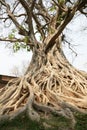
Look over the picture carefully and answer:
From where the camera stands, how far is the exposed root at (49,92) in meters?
10.3

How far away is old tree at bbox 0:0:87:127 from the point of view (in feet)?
33.7

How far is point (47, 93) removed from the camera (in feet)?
38.7

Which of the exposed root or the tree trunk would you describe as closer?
the tree trunk

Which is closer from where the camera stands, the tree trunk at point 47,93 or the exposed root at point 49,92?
the tree trunk at point 47,93

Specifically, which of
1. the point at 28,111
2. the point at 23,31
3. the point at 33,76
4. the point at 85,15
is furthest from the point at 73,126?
the point at 85,15

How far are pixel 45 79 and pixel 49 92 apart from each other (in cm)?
104

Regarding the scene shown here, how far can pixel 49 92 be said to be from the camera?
11727mm

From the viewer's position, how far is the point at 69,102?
35.9 feet

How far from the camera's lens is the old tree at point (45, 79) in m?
10.3

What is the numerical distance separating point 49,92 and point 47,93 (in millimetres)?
101

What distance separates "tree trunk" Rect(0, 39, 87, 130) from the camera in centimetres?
982

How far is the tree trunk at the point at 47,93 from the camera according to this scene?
9820mm

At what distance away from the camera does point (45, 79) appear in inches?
500

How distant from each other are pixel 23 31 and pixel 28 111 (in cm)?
531
